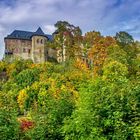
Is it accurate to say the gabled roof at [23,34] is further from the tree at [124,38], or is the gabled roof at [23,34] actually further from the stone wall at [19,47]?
the tree at [124,38]

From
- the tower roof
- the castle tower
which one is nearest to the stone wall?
the castle tower

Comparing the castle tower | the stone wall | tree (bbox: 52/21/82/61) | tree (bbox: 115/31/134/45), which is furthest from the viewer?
the stone wall

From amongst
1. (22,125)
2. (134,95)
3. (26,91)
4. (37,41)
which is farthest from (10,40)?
(134,95)

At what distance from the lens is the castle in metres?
79.2

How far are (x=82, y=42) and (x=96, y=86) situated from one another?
46611 millimetres

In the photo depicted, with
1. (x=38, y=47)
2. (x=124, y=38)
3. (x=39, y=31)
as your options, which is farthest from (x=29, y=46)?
(x=124, y=38)

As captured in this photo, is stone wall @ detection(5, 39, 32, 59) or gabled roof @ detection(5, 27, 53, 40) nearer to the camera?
stone wall @ detection(5, 39, 32, 59)

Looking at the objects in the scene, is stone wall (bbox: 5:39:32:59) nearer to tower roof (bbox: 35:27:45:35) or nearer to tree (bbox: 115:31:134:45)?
tower roof (bbox: 35:27:45:35)

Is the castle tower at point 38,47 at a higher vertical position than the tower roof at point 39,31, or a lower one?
lower

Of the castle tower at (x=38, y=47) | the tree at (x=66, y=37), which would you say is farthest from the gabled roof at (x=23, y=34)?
the tree at (x=66, y=37)

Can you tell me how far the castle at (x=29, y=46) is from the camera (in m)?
79.2

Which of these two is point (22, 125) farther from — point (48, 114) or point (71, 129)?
point (71, 129)

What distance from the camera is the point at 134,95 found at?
1738 centimetres

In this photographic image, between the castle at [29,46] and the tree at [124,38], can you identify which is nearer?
the tree at [124,38]
